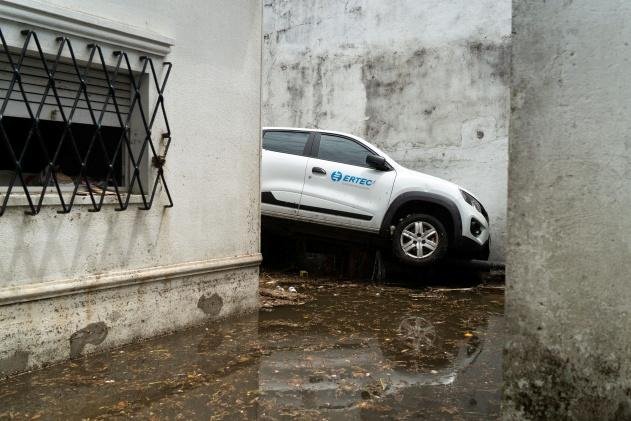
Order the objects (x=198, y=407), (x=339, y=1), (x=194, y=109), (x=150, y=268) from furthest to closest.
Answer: (x=339, y=1) < (x=194, y=109) < (x=150, y=268) < (x=198, y=407)

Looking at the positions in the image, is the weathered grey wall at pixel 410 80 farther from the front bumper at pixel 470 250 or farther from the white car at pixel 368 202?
the white car at pixel 368 202

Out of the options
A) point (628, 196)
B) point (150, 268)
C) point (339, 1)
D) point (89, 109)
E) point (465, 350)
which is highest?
point (339, 1)

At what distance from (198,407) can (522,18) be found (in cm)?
287

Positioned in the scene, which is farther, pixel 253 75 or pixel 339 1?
pixel 339 1

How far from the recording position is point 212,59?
5461mm

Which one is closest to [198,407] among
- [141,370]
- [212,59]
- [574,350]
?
[141,370]

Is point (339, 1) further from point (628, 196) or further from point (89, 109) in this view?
point (628, 196)

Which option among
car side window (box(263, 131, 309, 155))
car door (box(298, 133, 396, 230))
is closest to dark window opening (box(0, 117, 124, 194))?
car door (box(298, 133, 396, 230))

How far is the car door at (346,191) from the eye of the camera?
8008 mm

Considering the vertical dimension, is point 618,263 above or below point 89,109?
below

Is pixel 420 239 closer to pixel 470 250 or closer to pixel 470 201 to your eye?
pixel 470 250

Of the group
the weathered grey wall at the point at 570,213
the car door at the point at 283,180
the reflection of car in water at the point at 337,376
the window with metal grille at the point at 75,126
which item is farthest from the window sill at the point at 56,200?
the car door at the point at 283,180

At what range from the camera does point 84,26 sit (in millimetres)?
4293

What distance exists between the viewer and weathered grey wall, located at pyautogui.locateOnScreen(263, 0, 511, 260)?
9766mm
